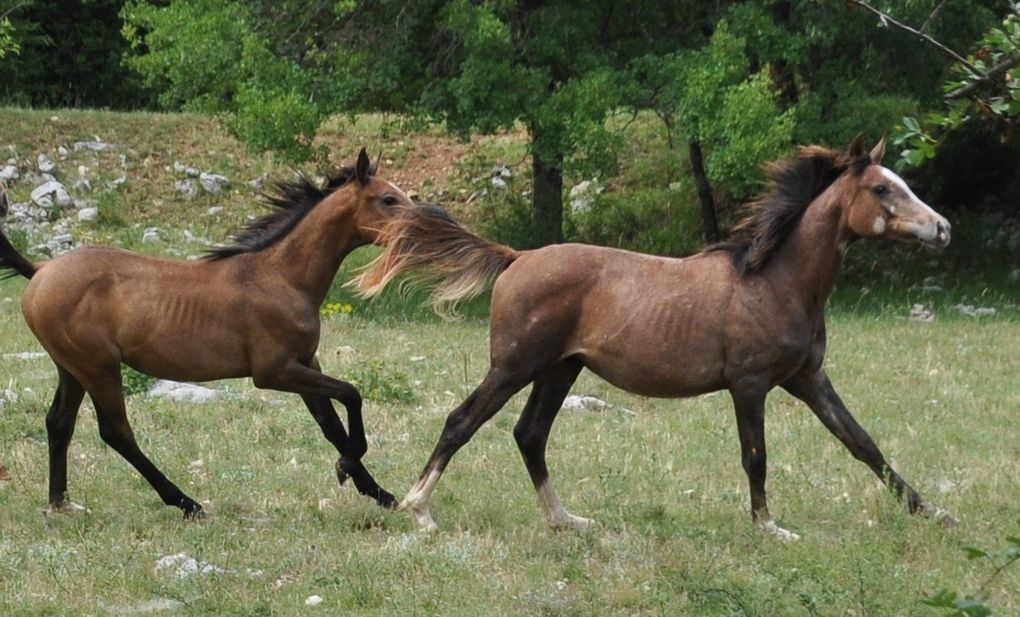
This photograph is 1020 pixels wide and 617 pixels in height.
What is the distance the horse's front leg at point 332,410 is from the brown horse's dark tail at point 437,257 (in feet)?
1.84

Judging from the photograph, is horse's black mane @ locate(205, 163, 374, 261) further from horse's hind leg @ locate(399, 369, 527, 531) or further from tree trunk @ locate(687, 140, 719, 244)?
tree trunk @ locate(687, 140, 719, 244)

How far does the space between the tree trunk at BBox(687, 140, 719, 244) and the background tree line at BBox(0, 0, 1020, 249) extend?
1.2 inches

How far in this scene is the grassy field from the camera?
21.1 feet

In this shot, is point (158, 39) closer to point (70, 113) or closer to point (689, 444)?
point (70, 113)

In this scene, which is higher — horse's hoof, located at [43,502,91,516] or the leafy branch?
the leafy branch

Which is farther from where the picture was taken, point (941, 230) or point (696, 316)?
point (696, 316)

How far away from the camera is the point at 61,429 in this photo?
318 inches

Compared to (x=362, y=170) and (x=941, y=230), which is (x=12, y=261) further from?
(x=941, y=230)

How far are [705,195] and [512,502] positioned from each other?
1138cm

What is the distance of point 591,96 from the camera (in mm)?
15891

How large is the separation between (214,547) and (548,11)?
11.2 m

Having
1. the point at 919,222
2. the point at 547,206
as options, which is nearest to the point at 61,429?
the point at 919,222

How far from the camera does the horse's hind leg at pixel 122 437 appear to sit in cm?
784

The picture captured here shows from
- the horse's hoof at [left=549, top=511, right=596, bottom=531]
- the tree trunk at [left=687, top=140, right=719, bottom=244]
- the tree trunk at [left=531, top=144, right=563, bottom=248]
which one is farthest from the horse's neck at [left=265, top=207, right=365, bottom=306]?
the tree trunk at [left=687, top=140, right=719, bottom=244]
